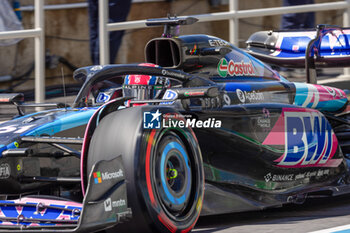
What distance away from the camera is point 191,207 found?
4.35 metres

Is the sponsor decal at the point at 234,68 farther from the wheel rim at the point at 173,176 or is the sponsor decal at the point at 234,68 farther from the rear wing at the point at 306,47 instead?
the wheel rim at the point at 173,176

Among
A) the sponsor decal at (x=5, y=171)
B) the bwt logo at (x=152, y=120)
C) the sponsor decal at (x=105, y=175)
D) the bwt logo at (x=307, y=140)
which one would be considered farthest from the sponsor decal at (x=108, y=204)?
the bwt logo at (x=307, y=140)

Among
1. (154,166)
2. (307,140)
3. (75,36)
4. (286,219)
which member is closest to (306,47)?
(307,140)

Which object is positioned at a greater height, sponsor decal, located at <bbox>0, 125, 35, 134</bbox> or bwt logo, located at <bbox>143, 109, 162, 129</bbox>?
bwt logo, located at <bbox>143, 109, 162, 129</bbox>

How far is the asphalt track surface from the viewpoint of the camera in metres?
4.58

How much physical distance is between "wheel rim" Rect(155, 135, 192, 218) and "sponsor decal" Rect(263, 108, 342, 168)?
43.6 inches

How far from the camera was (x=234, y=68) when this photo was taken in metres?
6.00

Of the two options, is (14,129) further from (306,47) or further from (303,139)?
(306,47)

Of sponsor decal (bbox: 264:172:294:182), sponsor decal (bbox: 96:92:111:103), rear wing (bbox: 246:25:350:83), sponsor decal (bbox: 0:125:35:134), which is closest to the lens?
sponsor decal (bbox: 0:125:35:134)

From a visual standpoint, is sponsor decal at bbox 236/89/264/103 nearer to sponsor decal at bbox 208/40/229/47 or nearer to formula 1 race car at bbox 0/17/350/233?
formula 1 race car at bbox 0/17/350/233

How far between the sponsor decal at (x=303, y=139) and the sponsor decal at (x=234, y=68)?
0.68 m

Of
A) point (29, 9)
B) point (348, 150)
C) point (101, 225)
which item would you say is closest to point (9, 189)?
point (101, 225)

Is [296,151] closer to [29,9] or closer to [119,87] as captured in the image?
[119,87]

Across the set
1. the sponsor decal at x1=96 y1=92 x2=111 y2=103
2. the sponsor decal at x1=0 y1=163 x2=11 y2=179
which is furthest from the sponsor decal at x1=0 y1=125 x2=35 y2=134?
the sponsor decal at x1=96 y1=92 x2=111 y2=103
